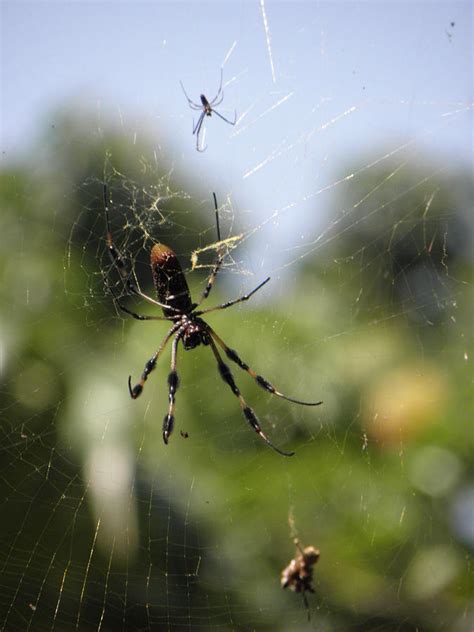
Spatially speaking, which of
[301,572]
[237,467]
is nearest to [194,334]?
[301,572]

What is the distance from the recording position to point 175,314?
3.43 m

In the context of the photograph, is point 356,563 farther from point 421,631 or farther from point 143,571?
point 143,571

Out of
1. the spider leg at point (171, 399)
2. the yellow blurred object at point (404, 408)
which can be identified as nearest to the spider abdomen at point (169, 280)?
the spider leg at point (171, 399)

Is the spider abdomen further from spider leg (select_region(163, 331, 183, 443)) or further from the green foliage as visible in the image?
the green foliage

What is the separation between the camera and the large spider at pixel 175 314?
3014mm

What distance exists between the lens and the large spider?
119 inches

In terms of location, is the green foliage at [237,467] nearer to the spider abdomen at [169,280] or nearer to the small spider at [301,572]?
the spider abdomen at [169,280]

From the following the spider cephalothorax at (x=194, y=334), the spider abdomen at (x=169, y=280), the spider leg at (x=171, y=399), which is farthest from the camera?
the spider cephalothorax at (x=194, y=334)

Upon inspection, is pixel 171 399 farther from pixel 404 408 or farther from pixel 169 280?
pixel 404 408

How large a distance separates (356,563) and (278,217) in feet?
8.81

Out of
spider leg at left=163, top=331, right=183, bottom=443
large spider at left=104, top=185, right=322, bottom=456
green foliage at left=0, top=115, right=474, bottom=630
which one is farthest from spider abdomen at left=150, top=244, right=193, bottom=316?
green foliage at left=0, top=115, right=474, bottom=630

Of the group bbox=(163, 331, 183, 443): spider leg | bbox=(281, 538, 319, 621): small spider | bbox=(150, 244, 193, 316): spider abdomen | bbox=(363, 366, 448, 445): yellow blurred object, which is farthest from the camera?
bbox=(363, 366, 448, 445): yellow blurred object

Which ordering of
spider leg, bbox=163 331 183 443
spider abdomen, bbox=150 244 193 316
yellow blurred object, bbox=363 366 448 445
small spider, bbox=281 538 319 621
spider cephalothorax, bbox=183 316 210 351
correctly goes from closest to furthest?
small spider, bbox=281 538 319 621
spider abdomen, bbox=150 244 193 316
spider leg, bbox=163 331 183 443
spider cephalothorax, bbox=183 316 210 351
yellow blurred object, bbox=363 366 448 445

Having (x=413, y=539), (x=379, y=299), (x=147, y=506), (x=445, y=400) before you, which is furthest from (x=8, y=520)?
(x=379, y=299)
